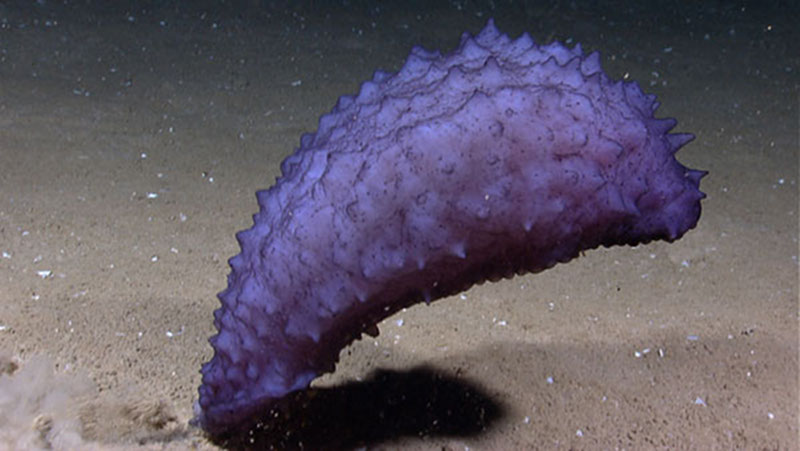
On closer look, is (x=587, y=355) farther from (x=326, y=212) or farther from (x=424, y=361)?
(x=326, y=212)

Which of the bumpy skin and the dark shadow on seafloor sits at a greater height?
the bumpy skin

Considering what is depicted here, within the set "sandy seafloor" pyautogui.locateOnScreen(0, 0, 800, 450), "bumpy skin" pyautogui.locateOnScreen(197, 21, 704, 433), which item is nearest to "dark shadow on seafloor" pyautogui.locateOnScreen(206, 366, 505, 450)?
"sandy seafloor" pyautogui.locateOnScreen(0, 0, 800, 450)

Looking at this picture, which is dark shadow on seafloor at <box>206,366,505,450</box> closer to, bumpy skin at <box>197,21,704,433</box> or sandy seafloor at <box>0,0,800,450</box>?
sandy seafloor at <box>0,0,800,450</box>

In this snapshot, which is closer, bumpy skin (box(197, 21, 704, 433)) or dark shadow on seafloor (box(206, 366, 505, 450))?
bumpy skin (box(197, 21, 704, 433))

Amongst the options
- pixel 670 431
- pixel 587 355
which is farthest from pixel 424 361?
pixel 670 431

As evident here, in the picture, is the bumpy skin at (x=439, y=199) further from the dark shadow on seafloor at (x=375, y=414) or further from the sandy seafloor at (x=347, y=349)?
the sandy seafloor at (x=347, y=349)

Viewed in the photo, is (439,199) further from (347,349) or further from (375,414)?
(347,349)
